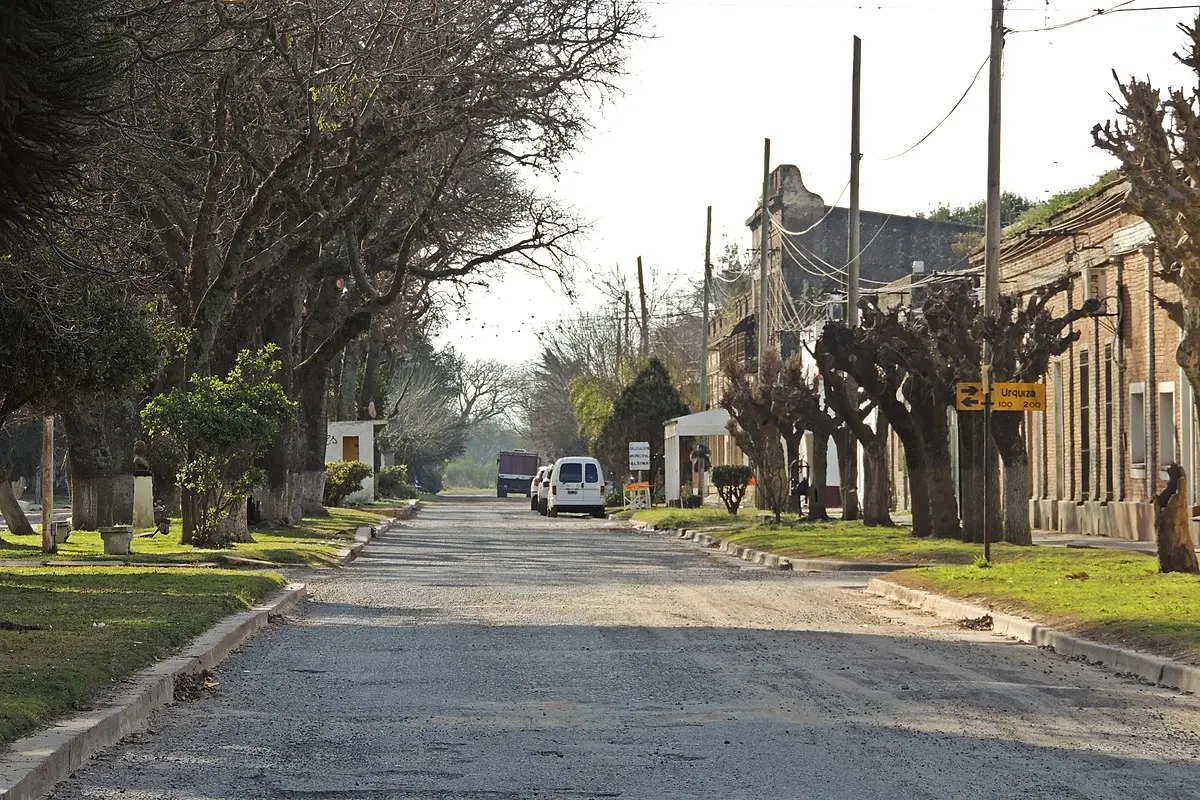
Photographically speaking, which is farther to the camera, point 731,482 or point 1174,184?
point 731,482

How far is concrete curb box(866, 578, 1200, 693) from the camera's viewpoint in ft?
41.1

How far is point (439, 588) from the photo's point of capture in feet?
74.5

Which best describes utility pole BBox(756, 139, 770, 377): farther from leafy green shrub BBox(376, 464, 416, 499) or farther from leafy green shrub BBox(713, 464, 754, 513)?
leafy green shrub BBox(376, 464, 416, 499)

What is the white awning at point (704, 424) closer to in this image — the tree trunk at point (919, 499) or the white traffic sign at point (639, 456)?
the white traffic sign at point (639, 456)

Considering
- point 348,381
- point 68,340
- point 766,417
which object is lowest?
point 68,340

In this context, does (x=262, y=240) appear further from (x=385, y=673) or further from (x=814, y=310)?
(x=814, y=310)

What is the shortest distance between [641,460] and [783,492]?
38.3 feet

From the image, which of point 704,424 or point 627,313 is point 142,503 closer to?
point 704,424

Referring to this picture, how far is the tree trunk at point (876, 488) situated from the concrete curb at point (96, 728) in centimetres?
2438

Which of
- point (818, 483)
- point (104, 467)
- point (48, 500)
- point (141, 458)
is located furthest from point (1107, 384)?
point (48, 500)

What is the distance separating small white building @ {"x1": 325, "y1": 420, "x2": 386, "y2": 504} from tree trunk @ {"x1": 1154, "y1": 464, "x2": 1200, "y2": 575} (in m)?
42.6

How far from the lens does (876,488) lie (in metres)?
37.7

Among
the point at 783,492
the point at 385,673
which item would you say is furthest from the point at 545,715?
the point at 783,492

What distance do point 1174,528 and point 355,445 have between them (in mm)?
46860
